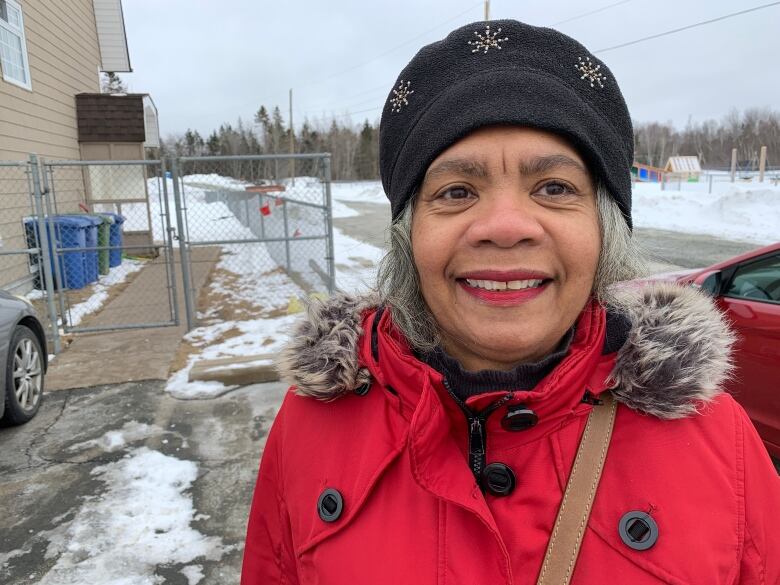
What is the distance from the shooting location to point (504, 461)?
3.89ft

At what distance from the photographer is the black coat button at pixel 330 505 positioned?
123 centimetres

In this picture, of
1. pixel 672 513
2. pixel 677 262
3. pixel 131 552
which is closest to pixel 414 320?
pixel 672 513

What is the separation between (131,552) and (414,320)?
250cm

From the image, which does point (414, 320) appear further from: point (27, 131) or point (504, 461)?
point (27, 131)

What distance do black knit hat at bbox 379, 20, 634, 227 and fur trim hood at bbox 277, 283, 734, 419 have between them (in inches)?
10.3

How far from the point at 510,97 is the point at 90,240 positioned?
10.2 m

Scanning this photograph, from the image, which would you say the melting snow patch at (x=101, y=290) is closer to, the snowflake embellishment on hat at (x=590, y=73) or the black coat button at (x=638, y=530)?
the snowflake embellishment on hat at (x=590, y=73)

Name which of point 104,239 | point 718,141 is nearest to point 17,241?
point 104,239

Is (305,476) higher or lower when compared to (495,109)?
lower

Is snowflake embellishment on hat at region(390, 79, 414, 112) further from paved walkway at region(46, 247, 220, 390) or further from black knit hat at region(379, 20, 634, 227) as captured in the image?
paved walkway at region(46, 247, 220, 390)

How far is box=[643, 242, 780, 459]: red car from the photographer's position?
340cm

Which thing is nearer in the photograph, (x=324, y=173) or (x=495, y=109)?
(x=495, y=109)

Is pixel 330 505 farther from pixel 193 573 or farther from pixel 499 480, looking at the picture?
pixel 193 573

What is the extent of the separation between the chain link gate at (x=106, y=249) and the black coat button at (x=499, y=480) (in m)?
5.98
